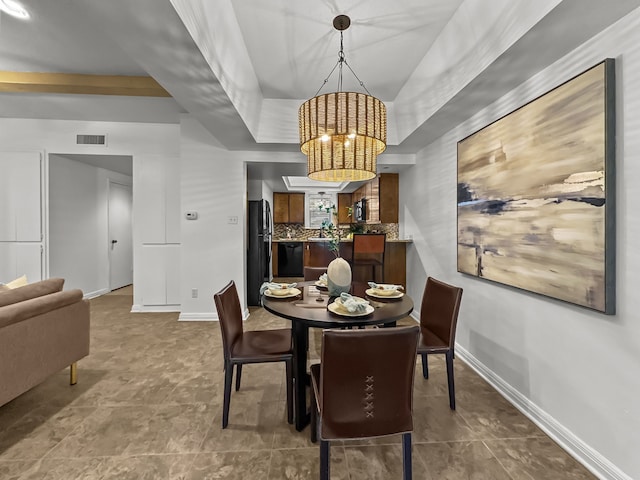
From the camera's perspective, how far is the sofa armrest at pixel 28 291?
5.84ft

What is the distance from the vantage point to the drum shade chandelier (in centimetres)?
192

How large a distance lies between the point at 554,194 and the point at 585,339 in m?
0.79

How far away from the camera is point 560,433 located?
160cm

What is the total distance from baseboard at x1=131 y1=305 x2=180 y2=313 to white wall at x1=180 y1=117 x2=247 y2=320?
1.60ft

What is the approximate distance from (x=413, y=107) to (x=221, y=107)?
186 cm

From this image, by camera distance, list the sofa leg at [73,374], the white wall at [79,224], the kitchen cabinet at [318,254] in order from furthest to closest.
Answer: the kitchen cabinet at [318,254] → the white wall at [79,224] → the sofa leg at [73,374]

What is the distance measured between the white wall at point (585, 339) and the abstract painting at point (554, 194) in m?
0.05

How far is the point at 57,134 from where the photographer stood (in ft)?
13.1

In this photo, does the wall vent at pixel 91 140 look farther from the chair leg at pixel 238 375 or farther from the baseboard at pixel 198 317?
the chair leg at pixel 238 375

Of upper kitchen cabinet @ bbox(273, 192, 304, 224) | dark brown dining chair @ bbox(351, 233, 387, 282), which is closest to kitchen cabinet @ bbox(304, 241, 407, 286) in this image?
dark brown dining chair @ bbox(351, 233, 387, 282)

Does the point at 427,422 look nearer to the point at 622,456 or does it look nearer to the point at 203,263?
the point at 622,456

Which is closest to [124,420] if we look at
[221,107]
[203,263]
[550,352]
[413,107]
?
[203,263]

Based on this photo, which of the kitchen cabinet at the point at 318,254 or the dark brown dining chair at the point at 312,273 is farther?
the kitchen cabinet at the point at 318,254

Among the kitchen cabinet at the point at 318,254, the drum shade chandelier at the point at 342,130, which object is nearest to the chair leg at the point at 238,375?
the drum shade chandelier at the point at 342,130
